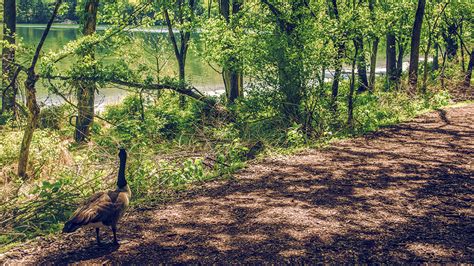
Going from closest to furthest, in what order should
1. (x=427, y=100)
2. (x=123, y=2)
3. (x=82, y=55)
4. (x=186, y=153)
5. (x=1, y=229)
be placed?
(x=1, y=229)
(x=186, y=153)
(x=82, y=55)
(x=427, y=100)
(x=123, y=2)

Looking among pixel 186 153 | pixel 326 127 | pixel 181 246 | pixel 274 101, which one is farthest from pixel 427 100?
pixel 181 246

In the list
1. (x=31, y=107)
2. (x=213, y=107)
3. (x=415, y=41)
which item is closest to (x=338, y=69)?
(x=213, y=107)

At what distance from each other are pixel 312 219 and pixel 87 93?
26.4 feet

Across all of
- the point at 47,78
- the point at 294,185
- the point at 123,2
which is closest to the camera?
the point at 294,185

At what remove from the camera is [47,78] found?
12453 millimetres

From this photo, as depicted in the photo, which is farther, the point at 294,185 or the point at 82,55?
the point at 82,55

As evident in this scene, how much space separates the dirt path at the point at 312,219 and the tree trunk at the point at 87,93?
5067mm

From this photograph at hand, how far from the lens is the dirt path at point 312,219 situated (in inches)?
261

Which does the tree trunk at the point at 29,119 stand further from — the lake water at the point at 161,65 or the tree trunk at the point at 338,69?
the tree trunk at the point at 338,69

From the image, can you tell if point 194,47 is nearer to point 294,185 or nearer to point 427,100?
point 427,100

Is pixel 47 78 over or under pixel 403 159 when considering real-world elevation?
over

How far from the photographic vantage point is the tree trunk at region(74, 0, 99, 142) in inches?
533

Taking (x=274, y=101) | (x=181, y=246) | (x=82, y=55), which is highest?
(x=82, y=55)

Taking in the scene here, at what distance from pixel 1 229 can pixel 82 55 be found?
6.41 m
